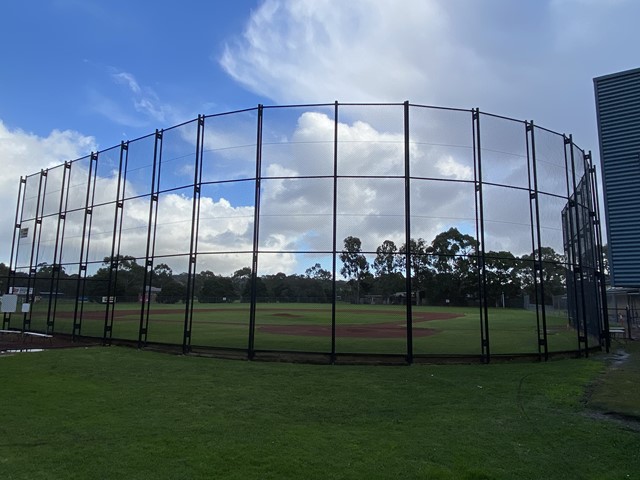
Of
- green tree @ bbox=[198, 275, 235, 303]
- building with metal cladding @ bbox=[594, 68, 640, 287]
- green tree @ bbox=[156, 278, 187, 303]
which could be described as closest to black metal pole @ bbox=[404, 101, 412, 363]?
green tree @ bbox=[198, 275, 235, 303]

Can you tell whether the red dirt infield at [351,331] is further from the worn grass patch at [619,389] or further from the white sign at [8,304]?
the white sign at [8,304]

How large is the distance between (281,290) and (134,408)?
25.9 ft

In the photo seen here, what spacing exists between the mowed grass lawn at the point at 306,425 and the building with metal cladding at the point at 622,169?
1323 centimetres

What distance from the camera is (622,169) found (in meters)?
19.8

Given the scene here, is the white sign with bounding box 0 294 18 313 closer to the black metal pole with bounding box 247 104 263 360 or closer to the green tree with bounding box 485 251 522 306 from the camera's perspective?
the black metal pole with bounding box 247 104 263 360

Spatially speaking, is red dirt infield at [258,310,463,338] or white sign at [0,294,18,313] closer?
white sign at [0,294,18,313]

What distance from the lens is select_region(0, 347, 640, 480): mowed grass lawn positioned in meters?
4.04

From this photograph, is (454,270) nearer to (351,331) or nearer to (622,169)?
(351,331)

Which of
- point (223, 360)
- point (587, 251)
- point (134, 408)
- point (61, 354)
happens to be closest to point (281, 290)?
point (223, 360)

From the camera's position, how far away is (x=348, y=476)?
3.85 m

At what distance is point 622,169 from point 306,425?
822 inches

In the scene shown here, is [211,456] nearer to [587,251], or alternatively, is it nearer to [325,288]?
[325,288]

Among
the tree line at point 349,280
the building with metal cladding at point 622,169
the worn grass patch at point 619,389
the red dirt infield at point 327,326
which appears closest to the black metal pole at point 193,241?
the tree line at point 349,280

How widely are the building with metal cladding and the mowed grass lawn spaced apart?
1323cm
